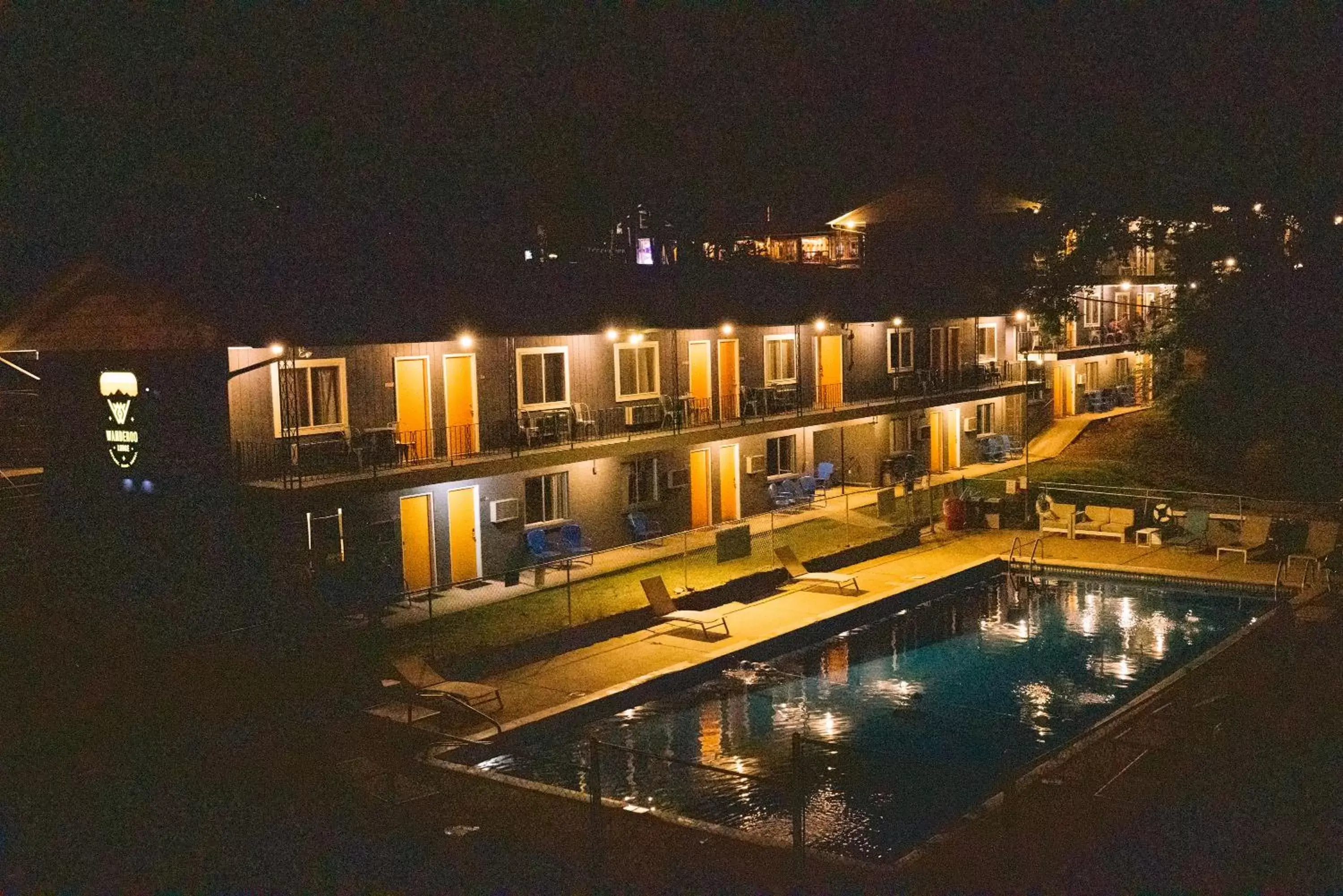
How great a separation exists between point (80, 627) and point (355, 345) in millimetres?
6835

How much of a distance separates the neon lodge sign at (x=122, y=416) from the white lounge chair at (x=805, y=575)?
12.8 meters

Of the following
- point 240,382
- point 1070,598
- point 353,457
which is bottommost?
point 1070,598

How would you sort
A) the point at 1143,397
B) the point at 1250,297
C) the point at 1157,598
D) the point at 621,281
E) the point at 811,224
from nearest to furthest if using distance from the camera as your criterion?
1. the point at 1157,598
2. the point at 621,281
3. the point at 1250,297
4. the point at 811,224
5. the point at 1143,397

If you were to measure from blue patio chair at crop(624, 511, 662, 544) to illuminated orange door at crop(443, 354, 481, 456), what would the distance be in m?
4.58

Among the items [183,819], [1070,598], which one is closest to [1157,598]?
[1070,598]

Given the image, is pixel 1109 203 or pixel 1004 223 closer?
pixel 1109 203

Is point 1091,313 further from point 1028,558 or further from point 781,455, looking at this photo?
point 1028,558

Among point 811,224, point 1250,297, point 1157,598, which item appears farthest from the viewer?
point 811,224

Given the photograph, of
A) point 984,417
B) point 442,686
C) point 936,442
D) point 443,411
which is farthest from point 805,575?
point 984,417

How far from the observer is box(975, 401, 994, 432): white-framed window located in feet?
140

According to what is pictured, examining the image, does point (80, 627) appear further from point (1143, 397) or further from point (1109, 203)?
point (1143, 397)

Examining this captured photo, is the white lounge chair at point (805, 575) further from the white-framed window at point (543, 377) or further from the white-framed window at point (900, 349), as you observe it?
the white-framed window at point (900, 349)

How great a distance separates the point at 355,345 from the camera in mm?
23453

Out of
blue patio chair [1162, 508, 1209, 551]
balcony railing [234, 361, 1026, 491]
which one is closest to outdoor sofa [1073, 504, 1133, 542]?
blue patio chair [1162, 508, 1209, 551]
